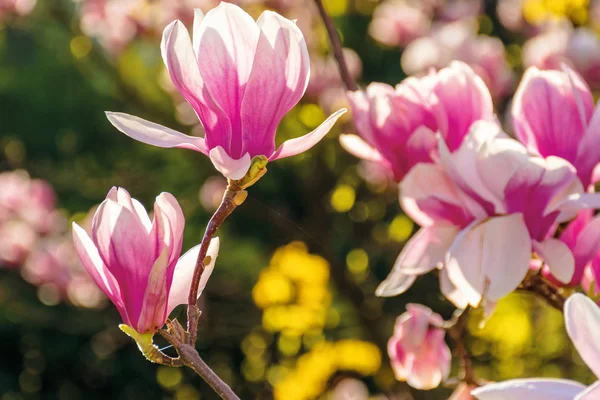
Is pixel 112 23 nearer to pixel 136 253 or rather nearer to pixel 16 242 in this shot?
pixel 16 242

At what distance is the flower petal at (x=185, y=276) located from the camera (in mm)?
475

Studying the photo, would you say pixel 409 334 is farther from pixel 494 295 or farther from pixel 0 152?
pixel 0 152

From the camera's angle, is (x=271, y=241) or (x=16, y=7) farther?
(x=271, y=241)

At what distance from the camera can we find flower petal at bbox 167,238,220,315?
475 mm

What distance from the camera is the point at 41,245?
216 centimetres

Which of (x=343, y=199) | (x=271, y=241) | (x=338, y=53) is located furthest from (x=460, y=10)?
(x=338, y=53)

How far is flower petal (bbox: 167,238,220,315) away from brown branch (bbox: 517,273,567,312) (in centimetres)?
22

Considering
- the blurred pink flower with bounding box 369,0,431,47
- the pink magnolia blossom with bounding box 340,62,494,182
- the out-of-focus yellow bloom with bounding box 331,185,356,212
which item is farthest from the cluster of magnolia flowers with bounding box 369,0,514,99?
the pink magnolia blossom with bounding box 340,62,494,182

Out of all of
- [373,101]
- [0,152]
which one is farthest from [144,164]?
[373,101]

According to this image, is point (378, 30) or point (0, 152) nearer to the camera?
point (378, 30)

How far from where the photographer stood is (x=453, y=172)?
0.54 metres

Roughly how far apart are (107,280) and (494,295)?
0.23 meters

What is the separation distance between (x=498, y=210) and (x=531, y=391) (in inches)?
8.4

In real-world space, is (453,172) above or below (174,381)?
above
